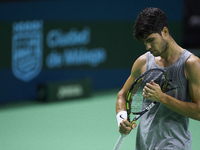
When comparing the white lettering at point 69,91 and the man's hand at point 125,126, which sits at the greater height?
the man's hand at point 125,126

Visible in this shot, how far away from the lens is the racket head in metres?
2.36

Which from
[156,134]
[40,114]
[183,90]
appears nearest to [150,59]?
[183,90]

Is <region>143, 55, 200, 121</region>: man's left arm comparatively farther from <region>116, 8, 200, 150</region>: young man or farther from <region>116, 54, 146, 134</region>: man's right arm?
<region>116, 54, 146, 134</region>: man's right arm

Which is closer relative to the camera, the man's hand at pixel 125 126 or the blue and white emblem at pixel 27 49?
the man's hand at pixel 125 126

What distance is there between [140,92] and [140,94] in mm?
17

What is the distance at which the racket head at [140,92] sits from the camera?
2363mm

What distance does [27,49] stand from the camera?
7.32 metres

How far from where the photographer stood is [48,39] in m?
7.64

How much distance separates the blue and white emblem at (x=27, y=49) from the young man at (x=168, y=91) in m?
5.10

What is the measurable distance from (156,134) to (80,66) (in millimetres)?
6016

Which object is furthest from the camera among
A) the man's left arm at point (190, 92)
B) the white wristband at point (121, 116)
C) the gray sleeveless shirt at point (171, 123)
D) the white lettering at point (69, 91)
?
the white lettering at point (69, 91)

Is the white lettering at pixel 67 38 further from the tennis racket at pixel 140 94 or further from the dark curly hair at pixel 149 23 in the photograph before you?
the dark curly hair at pixel 149 23

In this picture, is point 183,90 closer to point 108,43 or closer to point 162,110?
point 162,110

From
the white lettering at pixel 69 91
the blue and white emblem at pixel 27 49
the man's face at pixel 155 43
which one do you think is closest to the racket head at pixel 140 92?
the man's face at pixel 155 43
